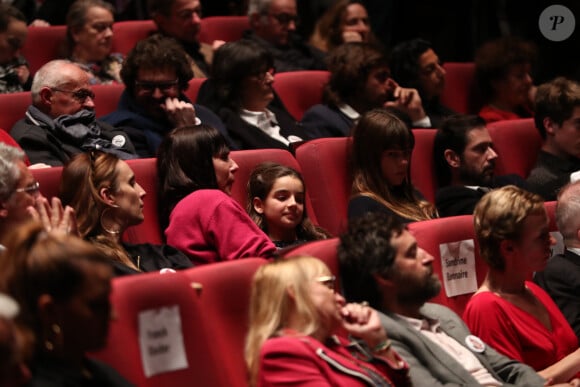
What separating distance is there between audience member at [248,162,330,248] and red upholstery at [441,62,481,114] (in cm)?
171

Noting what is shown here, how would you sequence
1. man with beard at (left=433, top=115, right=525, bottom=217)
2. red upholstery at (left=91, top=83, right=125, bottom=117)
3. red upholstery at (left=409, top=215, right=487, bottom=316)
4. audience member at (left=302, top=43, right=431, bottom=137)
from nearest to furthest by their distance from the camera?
red upholstery at (left=409, top=215, right=487, bottom=316)
man with beard at (left=433, top=115, right=525, bottom=217)
red upholstery at (left=91, top=83, right=125, bottom=117)
audience member at (left=302, top=43, right=431, bottom=137)

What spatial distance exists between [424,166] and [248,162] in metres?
0.76

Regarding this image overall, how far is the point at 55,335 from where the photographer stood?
67.6 inches

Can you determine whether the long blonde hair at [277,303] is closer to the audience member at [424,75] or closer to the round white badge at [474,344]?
the round white badge at [474,344]

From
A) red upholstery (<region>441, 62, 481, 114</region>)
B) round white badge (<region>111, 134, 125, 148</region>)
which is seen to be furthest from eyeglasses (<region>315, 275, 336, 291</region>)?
red upholstery (<region>441, 62, 481, 114</region>)

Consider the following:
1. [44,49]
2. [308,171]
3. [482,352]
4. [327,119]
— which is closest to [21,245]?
[482,352]

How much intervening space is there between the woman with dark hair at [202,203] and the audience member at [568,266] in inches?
30.6

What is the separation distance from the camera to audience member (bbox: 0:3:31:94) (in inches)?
153

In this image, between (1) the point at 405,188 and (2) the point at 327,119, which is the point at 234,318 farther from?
(2) the point at 327,119

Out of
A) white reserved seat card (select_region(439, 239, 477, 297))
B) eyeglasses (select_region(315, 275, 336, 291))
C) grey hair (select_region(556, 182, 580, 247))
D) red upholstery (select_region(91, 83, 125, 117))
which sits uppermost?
red upholstery (select_region(91, 83, 125, 117))

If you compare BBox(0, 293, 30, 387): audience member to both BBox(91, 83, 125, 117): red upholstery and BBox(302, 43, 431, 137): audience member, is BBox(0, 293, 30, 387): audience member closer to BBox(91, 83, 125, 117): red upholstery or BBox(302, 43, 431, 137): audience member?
BBox(91, 83, 125, 117): red upholstery

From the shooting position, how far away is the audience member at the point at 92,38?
416 centimetres

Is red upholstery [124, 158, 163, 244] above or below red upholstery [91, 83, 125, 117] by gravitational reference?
below

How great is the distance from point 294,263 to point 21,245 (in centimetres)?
60
